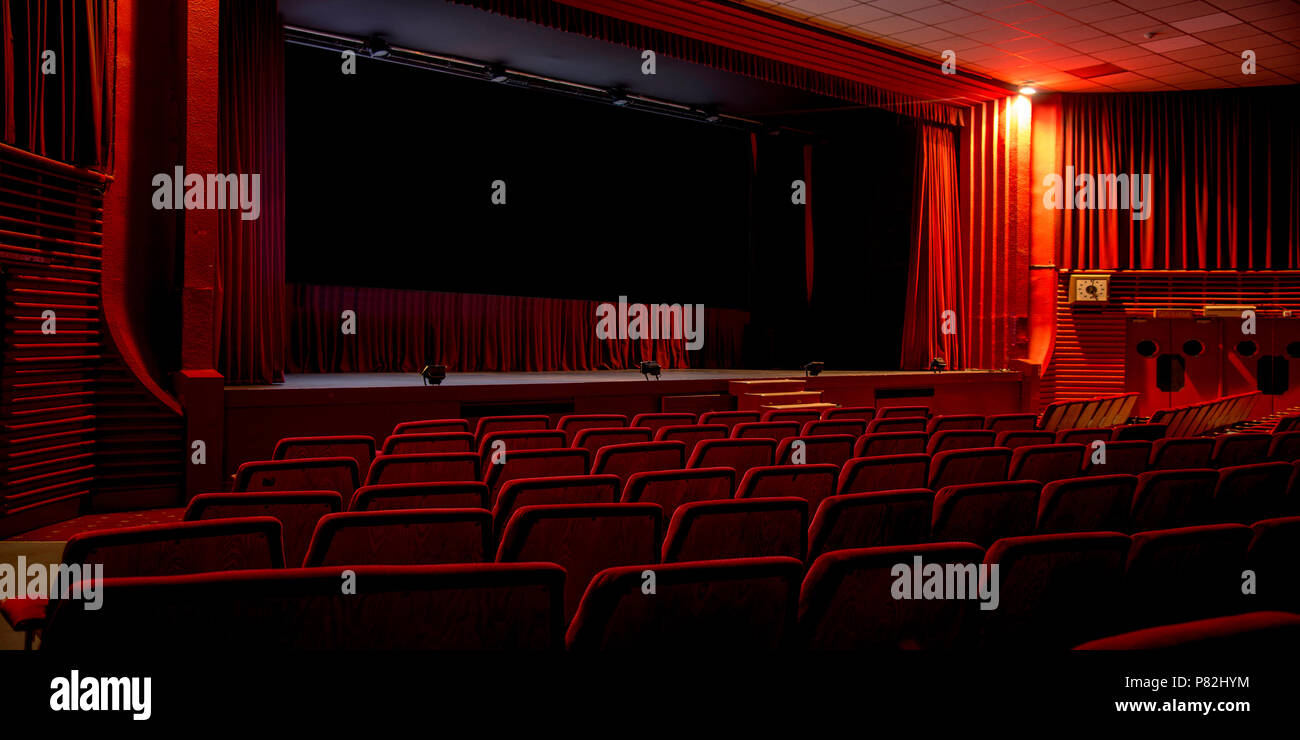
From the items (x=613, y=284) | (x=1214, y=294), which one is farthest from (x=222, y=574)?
(x=1214, y=294)

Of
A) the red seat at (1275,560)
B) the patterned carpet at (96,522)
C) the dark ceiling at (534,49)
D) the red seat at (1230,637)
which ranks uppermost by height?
the dark ceiling at (534,49)

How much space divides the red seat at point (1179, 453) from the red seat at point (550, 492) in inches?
124

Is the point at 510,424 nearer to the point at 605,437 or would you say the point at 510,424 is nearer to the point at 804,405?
the point at 605,437

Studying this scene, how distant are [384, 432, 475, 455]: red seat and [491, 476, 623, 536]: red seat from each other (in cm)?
164

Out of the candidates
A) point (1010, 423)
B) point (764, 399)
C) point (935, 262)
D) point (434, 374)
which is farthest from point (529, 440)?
point (935, 262)

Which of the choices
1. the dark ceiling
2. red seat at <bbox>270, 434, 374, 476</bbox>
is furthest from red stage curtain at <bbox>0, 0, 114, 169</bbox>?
the dark ceiling

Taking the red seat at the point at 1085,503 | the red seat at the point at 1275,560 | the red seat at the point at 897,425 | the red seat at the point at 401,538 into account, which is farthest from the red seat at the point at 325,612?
the red seat at the point at 897,425

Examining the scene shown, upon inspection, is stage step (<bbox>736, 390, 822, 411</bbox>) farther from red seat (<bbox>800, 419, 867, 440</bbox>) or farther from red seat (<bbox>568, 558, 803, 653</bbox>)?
red seat (<bbox>568, 558, 803, 653</bbox>)

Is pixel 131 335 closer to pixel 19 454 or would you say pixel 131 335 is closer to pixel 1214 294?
pixel 19 454

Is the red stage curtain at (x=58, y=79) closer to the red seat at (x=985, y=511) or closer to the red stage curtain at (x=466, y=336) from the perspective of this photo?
the red stage curtain at (x=466, y=336)

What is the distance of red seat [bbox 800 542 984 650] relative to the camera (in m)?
1.83

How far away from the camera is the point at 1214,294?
44.2 ft

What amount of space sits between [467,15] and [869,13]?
15.3 ft

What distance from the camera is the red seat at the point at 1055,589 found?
1995 millimetres
